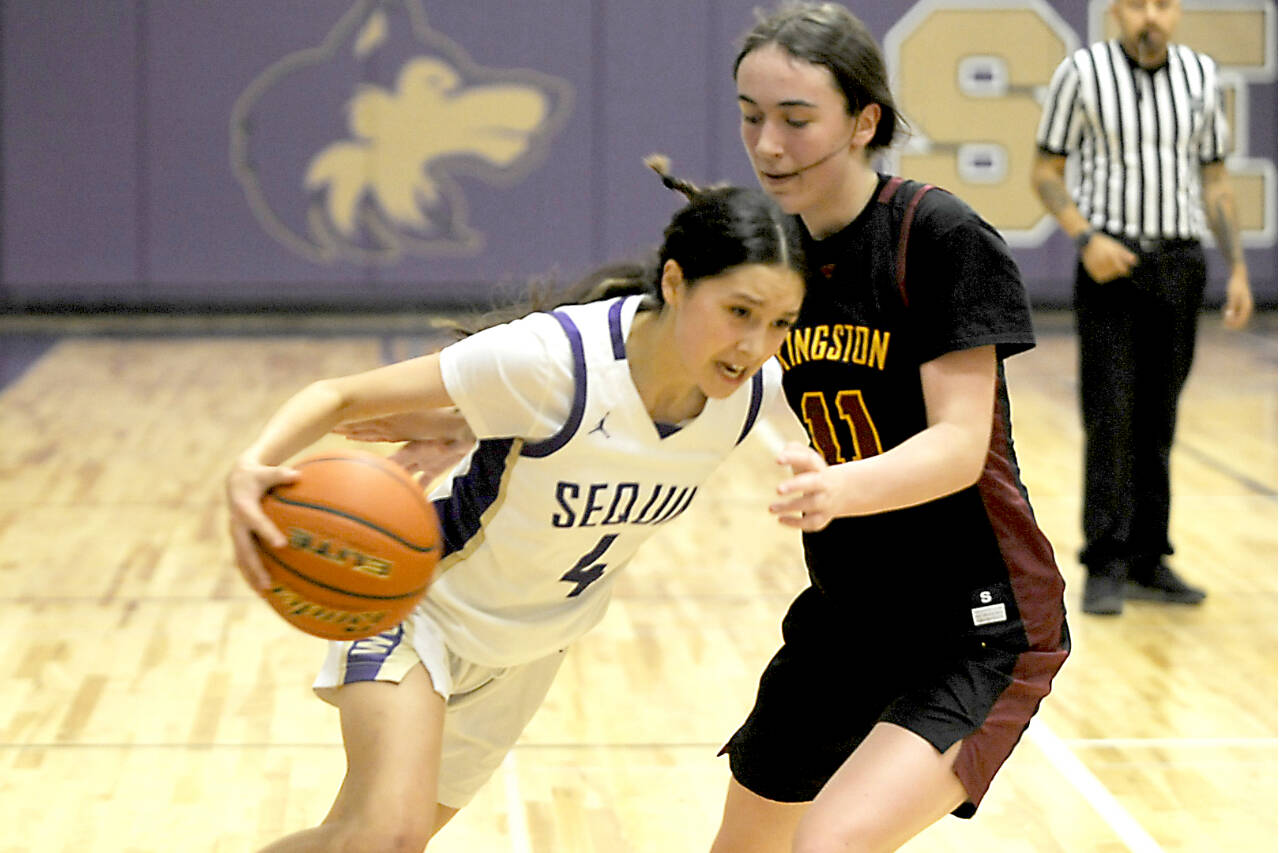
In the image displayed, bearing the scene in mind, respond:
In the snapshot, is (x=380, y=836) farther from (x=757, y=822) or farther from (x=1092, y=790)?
(x=1092, y=790)

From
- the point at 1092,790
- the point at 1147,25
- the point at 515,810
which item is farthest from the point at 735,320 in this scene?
the point at 1147,25

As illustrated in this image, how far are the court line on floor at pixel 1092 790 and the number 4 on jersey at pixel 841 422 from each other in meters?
1.73

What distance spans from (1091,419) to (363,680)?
12.6 feet

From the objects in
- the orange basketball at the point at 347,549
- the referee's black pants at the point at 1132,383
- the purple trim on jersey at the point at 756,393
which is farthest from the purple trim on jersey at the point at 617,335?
the referee's black pants at the point at 1132,383

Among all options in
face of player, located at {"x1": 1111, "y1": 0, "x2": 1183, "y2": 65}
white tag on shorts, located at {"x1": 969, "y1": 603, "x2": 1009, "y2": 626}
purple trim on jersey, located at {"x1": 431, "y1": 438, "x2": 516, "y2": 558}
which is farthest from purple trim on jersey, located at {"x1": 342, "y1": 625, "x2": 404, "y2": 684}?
face of player, located at {"x1": 1111, "y1": 0, "x2": 1183, "y2": 65}

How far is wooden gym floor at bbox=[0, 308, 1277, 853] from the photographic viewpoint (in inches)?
169

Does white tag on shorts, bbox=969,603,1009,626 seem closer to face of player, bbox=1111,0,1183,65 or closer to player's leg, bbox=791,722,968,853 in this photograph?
player's leg, bbox=791,722,968,853

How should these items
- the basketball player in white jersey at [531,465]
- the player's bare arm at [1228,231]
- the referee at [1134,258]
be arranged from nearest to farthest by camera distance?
the basketball player in white jersey at [531,465]
the referee at [1134,258]
the player's bare arm at [1228,231]

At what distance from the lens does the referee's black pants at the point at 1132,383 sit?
19.9 ft

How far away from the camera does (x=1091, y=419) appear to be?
6.11 meters

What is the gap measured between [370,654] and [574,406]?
54 cm

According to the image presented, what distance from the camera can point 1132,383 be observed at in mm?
6105

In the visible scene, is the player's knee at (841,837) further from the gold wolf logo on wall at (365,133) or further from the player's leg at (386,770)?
the gold wolf logo on wall at (365,133)

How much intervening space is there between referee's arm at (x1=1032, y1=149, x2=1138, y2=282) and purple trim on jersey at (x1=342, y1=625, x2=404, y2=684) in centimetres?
367
